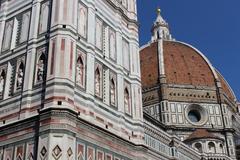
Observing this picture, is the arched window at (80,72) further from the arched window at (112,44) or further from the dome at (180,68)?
the dome at (180,68)

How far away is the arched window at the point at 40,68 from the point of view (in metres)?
12.9

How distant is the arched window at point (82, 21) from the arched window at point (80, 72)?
1229 millimetres

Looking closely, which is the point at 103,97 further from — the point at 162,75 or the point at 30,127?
the point at 162,75

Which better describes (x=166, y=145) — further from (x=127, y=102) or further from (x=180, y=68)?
(x=180, y=68)

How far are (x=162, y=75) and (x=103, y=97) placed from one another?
41658 millimetres

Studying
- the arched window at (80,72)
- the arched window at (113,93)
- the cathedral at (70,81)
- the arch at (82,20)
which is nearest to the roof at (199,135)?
the cathedral at (70,81)

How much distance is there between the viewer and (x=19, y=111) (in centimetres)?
1287

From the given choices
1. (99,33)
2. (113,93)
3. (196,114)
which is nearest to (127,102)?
(113,93)

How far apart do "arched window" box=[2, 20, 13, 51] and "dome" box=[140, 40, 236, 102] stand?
133 ft

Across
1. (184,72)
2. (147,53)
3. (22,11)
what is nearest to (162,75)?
(184,72)

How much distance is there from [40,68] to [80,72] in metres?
1.44

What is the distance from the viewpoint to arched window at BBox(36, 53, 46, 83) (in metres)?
12.9

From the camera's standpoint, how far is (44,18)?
14148 mm

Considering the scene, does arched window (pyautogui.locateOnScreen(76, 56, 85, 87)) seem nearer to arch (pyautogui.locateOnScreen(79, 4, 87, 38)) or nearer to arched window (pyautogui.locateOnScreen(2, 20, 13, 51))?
arch (pyautogui.locateOnScreen(79, 4, 87, 38))
